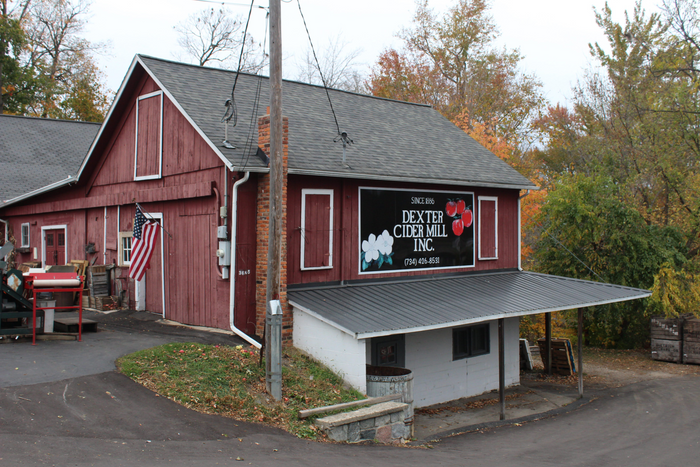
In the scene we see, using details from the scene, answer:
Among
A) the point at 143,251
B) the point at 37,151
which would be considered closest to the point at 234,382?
the point at 143,251

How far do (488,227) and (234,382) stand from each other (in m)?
9.29

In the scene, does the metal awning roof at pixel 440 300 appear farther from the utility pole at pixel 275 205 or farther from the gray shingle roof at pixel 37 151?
the gray shingle roof at pixel 37 151

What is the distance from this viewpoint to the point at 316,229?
1283 cm

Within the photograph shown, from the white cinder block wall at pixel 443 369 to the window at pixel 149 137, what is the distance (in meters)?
7.32

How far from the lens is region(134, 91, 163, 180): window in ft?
46.8

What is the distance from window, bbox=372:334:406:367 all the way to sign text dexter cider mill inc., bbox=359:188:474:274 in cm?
164

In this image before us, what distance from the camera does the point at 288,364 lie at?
10.8 meters

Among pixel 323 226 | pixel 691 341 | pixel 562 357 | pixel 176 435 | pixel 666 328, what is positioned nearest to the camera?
pixel 176 435

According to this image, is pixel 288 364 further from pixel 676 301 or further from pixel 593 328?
pixel 593 328

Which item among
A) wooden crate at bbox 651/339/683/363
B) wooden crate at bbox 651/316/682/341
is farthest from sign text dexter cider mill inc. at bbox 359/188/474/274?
wooden crate at bbox 651/339/683/363

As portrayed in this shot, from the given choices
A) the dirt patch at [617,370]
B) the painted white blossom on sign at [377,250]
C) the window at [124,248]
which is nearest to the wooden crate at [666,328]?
the dirt patch at [617,370]

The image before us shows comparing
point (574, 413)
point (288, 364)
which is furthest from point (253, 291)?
point (574, 413)

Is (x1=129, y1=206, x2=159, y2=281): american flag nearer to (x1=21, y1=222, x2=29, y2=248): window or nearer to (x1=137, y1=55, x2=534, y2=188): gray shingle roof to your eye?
(x1=137, y1=55, x2=534, y2=188): gray shingle roof

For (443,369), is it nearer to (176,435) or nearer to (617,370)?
(617,370)
